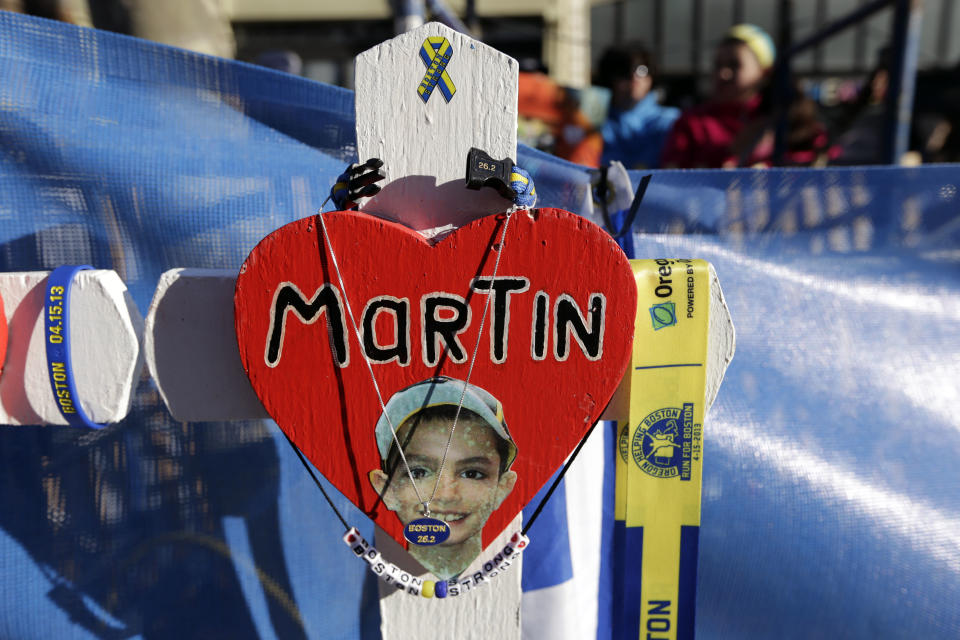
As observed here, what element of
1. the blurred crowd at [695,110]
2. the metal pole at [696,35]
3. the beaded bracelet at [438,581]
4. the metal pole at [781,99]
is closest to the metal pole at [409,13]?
the blurred crowd at [695,110]

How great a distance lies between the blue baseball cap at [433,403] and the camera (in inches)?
28.2

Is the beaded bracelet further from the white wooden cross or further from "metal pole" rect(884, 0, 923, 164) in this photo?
"metal pole" rect(884, 0, 923, 164)

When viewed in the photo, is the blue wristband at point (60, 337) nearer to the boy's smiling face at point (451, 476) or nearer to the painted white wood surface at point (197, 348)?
the painted white wood surface at point (197, 348)

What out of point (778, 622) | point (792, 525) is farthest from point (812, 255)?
point (778, 622)

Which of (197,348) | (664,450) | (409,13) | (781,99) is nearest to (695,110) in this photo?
(781,99)

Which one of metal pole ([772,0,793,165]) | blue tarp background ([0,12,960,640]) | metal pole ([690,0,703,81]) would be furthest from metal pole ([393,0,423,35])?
metal pole ([690,0,703,81])

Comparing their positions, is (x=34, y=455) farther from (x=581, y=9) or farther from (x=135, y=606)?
(x=581, y=9)

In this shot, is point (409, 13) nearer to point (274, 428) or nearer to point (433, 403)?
point (274, 428)

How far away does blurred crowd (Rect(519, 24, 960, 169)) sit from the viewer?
282 cm

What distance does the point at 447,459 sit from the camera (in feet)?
2.37

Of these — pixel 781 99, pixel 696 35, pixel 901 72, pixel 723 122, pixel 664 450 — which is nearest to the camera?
pixel 664 450

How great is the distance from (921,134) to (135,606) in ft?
16.6

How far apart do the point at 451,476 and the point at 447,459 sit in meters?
0.02

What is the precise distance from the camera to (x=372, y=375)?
Answer: 72cm
